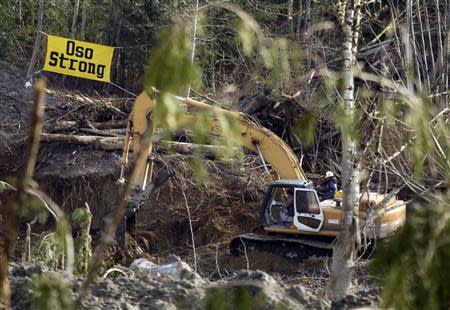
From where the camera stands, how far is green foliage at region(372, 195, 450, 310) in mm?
3854

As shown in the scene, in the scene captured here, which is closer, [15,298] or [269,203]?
[15,298]

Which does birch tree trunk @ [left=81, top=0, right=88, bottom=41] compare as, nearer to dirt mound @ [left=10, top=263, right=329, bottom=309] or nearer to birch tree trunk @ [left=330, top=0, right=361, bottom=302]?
birch tree trunk @ [left=330, top=0, right=361, bottom=302]

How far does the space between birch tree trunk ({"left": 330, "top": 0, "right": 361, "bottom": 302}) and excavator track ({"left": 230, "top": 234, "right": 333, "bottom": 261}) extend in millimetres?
8155

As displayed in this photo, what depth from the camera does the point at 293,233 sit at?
664 inches

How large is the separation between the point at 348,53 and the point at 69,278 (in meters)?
3.98

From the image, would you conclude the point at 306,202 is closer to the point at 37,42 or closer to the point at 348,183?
the point at 348,183

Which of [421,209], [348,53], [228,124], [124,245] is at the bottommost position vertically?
[124,245]

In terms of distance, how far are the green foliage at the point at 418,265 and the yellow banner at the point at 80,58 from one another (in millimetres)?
19582

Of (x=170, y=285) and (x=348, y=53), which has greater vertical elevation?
(x=348, y=53)

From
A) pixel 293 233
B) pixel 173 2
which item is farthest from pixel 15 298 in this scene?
pixel 173 2

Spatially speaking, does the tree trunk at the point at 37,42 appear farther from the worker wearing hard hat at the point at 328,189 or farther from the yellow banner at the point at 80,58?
the worker wearing hard hat at the point at 328,189

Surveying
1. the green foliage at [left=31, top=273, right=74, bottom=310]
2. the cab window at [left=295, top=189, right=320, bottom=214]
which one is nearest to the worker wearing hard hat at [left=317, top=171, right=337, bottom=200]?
the cab window at [left=295, top=189, right=320, bottom=214]

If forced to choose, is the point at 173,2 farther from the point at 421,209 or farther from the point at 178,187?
the point at 421,209

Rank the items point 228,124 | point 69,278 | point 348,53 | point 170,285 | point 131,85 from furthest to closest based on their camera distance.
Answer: point 131,85 < point 348,53 < point 170,285 < point 69,278 < point 228,124
